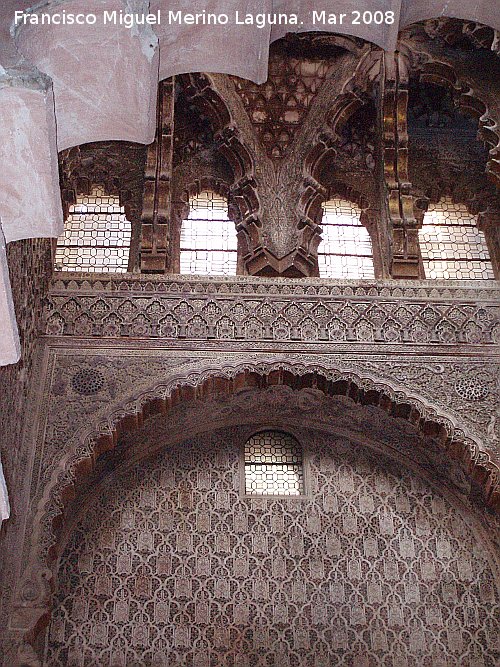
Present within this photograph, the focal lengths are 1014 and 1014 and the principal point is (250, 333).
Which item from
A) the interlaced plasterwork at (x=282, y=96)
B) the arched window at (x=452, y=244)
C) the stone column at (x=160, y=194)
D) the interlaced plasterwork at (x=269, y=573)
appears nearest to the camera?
the interlaced plasterwork at (x=269, y=573)

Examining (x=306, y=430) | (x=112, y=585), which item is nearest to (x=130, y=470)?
(x=112, y=585)

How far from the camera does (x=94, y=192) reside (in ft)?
26.8

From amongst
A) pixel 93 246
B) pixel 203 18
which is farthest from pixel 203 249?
pixel 203 18

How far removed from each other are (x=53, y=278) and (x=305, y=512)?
2.44m

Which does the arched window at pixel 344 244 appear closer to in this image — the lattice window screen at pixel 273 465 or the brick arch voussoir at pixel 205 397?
the brick arch voussoir at pixel 205 397

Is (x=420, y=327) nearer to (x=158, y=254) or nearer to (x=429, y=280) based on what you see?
(x=429, y=280)

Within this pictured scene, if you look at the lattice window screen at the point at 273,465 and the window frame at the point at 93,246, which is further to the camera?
the window frame at the point at 93,246

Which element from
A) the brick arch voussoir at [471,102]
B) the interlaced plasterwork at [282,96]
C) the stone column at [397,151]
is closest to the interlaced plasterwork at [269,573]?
the stone column at [397,151]

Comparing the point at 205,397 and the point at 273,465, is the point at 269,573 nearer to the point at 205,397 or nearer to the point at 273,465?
the point at 273,465

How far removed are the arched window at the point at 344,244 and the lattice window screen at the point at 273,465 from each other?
4.28 ft

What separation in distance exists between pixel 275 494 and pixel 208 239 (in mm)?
2066

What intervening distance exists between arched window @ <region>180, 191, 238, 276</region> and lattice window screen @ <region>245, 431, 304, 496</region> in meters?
1.29

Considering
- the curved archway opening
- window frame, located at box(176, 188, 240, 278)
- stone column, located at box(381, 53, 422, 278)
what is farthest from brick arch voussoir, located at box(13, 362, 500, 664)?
stone column, located at box(381, 53, 422, 278)

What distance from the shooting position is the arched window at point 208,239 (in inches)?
303
